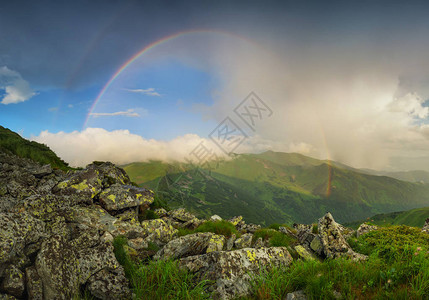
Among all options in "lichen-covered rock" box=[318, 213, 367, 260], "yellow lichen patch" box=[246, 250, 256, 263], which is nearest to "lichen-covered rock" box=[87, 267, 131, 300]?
"yellow lichen patch" box=[246, 250, 256, 263]

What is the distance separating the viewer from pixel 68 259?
6508 millimetres

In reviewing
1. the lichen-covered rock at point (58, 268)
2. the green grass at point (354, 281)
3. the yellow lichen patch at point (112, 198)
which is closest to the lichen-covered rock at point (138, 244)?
the lichen-covered rock at point (58, 268)

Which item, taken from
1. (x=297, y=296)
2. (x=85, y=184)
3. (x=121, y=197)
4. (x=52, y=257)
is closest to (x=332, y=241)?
(x=297, y=296)

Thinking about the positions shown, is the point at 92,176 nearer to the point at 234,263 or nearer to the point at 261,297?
the point at 234,263

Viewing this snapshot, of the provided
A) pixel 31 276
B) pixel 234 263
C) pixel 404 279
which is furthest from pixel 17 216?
pixel 404 279

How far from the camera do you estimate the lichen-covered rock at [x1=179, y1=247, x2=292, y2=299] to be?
21.7 feet

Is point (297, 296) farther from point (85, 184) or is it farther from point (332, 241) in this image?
point (85, 184)

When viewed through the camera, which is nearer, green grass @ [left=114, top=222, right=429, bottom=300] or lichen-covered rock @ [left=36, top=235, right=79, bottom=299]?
green grass @ [left=114, top=222, right=429, bottom=300]

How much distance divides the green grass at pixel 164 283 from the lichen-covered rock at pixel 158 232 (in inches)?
181

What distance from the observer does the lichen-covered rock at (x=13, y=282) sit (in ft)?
17.4

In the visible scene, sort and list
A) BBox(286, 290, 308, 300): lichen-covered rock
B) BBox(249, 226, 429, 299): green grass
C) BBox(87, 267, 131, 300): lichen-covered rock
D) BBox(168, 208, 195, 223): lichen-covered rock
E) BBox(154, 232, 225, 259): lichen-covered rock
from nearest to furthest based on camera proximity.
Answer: BBox(249, 226, 429, 299): green grass, BBox(286, 290, 308, 300): lichen-covered rock, BBox(87, 267, 131, 300): lichen-covered rock, BBox(154, 232, 225, 259): lichen-covered rock, BBox(168, 208, 195, 223): lichen-covered rock

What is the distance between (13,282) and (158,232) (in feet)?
26.7

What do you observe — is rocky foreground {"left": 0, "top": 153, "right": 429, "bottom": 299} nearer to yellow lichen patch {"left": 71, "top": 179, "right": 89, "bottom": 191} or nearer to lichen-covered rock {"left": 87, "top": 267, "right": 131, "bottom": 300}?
lichen-covered rock {"left": 87, "top": 267, "right": 131, "bottom": 300}

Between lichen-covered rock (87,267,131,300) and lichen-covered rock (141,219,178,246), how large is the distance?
16.4ft
